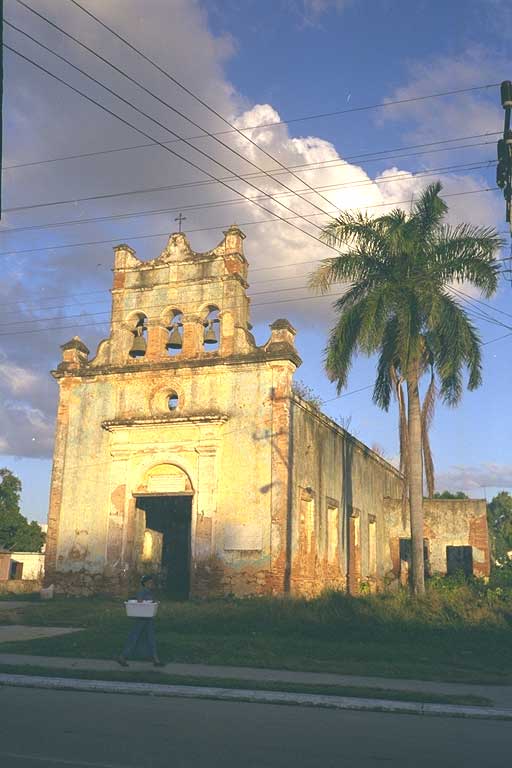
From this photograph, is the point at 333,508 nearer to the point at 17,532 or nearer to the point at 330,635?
the point at 330,635

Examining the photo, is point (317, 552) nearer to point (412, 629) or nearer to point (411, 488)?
point (411, 488)

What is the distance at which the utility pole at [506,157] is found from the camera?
12.3 metres

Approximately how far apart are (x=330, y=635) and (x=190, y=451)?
901 centimetres

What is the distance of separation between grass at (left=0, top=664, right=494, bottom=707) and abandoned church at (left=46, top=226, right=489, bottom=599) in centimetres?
1059

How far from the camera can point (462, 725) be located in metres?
7.86

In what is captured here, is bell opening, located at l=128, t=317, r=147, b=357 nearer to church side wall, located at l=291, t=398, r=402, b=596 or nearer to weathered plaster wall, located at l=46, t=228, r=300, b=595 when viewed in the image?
weathered plaster wall, located at l=46, t=228, r=300, b=595

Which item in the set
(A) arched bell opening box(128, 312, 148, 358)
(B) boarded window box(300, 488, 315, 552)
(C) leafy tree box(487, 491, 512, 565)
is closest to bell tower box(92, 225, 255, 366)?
(A) arched bell opening box(128, 312, 148, 358)

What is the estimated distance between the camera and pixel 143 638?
11812mm

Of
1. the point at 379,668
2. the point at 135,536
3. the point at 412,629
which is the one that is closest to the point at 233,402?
the point at 135,536

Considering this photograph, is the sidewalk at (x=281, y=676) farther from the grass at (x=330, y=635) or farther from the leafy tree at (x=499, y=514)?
the leafy tree at (x=499, y=514)

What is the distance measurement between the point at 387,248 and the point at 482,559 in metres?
16.2

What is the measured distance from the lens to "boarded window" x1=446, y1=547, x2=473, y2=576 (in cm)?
3166

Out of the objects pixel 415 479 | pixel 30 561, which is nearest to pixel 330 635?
pixel 415 479

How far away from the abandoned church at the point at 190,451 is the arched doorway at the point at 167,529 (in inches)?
1.9
